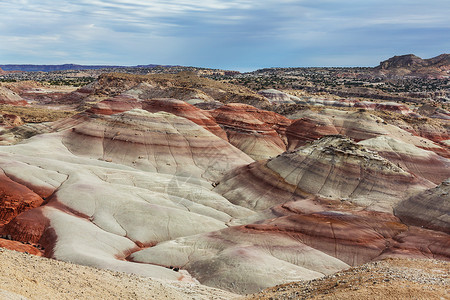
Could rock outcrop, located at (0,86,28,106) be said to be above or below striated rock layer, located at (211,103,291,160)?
above

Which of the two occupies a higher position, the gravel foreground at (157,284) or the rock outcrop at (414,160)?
the gravel foreground at (157,284)

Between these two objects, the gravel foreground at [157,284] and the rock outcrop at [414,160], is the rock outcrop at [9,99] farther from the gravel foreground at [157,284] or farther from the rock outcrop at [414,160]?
the gravel foreground at [157,284]

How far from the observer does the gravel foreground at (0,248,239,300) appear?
13.6 m

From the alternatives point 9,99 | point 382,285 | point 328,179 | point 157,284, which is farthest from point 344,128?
point 9,99

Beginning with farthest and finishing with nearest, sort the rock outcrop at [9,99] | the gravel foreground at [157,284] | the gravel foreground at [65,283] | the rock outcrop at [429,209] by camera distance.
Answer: the rock outcrop at [9,99], the rock outcrop at [429,209], the gravel foreground at [157,284], the gravel foreground at [65,283]

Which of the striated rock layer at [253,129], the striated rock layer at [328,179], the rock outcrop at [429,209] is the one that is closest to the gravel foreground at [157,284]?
the rock outcrop at [429,209]

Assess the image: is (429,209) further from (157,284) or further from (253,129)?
(253,129)

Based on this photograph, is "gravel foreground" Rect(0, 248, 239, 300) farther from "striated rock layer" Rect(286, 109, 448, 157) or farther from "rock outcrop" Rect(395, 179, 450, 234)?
"striated rock layer" Rect(286, 109, 448, 157)

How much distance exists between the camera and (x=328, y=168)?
5053 cm

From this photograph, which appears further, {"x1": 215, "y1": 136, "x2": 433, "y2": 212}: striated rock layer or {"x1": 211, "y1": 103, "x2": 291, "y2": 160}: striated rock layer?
{"x1": 211, "y1": 103, "x2": 291, "y2": 160}: striated rock layer

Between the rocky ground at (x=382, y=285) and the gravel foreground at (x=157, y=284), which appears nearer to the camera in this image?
the gravel foreground at (x=157, y=284)

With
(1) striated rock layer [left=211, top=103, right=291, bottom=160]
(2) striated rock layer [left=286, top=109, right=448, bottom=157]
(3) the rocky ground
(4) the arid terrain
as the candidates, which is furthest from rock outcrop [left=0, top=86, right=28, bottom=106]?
(3) the rocky ground

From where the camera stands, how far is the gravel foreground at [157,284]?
1433 cm

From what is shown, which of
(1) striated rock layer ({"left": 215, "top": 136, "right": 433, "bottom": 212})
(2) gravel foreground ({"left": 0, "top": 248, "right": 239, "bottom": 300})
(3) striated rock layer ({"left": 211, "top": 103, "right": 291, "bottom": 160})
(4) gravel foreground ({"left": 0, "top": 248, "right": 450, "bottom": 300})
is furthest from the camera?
(3) striated rock layer ({"left": 211, "top": 103, "right": 291, "bottom": 160})
